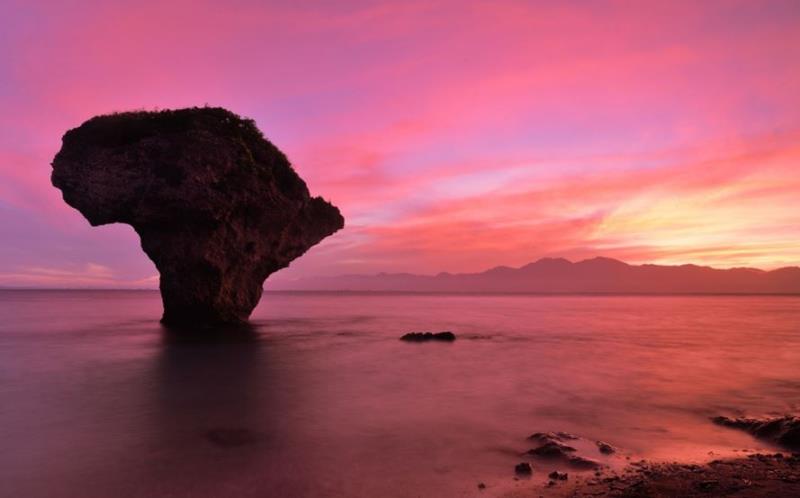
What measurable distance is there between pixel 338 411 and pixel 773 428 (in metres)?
8.11

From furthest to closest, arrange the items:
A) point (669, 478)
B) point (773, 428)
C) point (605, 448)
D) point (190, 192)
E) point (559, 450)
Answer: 1. point (190, 192)
2. point (773, 428)
3. point (605, 448)
4. point (559, 450)
5. point (669, 478)

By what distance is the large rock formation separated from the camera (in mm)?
21609

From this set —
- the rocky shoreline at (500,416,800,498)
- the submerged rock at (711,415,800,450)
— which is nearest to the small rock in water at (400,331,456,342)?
the submerged rock at (711,415,800,450)

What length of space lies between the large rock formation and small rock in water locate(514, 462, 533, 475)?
19.5m

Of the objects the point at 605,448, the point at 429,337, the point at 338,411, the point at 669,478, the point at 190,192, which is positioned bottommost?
the point at 429,337

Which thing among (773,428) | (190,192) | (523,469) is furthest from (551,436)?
(190,192)

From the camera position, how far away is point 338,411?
10172 mm

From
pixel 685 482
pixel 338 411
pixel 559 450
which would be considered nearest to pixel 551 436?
pixel 559 450

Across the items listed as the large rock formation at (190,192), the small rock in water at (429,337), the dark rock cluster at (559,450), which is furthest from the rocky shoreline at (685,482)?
the large rock formation at (190,192)

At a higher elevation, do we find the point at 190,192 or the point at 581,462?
the point at 190,192

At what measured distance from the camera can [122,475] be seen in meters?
6.52

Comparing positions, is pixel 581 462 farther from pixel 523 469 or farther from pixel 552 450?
pixel 523 469

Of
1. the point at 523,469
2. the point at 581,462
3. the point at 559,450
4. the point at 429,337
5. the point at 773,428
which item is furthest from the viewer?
the point at 429,337

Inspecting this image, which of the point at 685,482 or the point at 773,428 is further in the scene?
the point at 773,428
